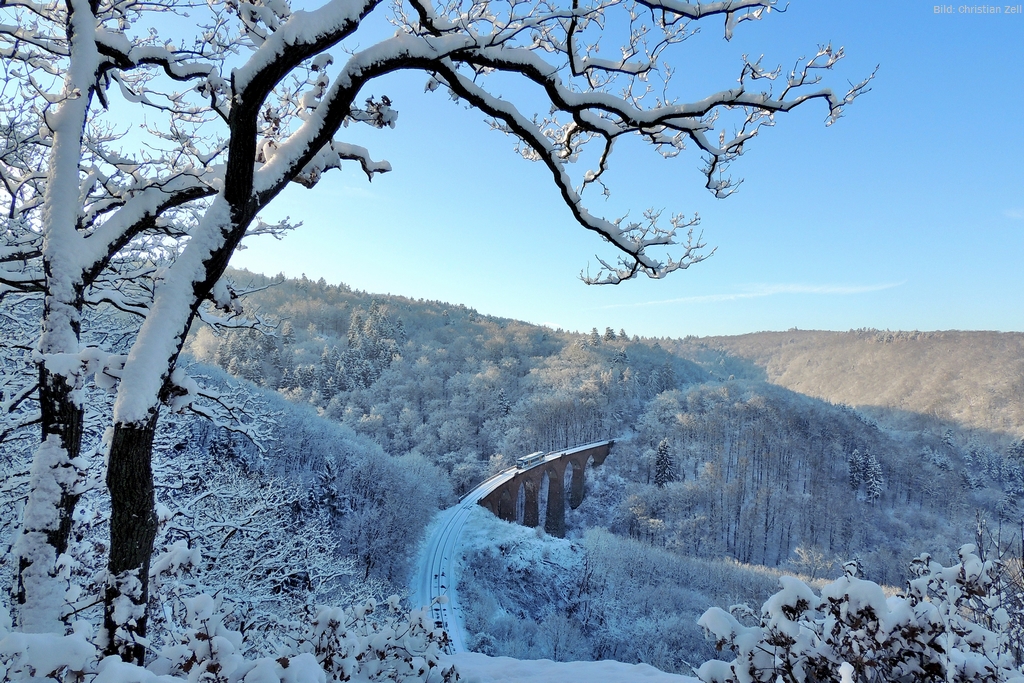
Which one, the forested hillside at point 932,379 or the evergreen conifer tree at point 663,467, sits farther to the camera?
the forested hillside at point 932,379

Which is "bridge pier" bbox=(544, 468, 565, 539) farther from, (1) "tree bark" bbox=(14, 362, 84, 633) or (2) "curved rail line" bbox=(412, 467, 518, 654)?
(1) "tree bark" bbox=(14, 362, 84, 633)

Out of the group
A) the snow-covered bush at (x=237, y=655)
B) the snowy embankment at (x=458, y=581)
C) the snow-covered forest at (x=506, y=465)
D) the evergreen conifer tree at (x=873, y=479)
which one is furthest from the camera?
the evergreen conifer tree at (x=873, y=479)

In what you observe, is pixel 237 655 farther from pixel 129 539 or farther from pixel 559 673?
pixel 559 673

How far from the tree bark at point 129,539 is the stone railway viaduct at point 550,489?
33.6 m

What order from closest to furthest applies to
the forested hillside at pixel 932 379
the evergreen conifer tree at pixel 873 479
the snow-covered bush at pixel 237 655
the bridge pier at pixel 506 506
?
the snow-covered bush at pixel 237 655 → the bridge pier at pixel 506 506 → the evergreen conifer tree at pixel 873 479 → the forested hillside at pixel 932 379

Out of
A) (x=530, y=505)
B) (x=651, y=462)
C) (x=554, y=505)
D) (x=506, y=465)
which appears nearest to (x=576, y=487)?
(x=554, y=505)

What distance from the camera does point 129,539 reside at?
261 centimetres

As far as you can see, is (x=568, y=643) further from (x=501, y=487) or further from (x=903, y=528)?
(x=903, y=528)

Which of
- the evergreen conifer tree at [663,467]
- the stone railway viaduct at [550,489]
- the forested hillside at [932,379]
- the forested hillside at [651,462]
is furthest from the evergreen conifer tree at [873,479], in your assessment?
the forested hillside at [932,379]

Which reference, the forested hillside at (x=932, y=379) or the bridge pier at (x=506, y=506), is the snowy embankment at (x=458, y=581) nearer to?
the bridge pier at (x=506, y=506)

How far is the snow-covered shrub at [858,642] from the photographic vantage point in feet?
7.98

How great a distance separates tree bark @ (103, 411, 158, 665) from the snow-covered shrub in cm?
306

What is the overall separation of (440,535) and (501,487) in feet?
29.0

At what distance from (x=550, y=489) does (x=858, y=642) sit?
46.6 m
